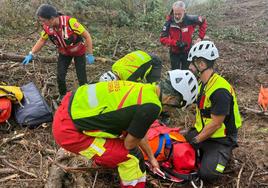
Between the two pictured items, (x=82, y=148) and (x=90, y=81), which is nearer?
(x=82, y=148)

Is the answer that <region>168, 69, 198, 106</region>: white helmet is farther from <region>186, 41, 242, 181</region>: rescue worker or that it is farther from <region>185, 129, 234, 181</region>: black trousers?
<region>185, 129, 234, 181</region>: black trousers

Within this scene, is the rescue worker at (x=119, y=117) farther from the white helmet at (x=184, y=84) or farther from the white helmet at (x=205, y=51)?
the white helmet at (x=205, y=51)

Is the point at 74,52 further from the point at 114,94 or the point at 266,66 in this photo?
the point at 266,66

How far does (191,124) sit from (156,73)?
92 centimetres

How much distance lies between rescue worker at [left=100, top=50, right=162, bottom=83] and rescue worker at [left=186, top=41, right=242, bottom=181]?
0.78 m

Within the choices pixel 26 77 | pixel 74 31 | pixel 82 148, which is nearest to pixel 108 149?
pixel 82 148

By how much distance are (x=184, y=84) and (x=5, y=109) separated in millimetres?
2933

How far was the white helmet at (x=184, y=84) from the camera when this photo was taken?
9.50 ft

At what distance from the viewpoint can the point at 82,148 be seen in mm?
3139

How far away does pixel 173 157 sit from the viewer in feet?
12.4

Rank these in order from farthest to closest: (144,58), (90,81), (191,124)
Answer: (90,81)
(191,124)
(144,58)

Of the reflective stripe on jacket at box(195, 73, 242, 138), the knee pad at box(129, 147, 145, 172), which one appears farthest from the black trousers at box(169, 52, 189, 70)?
the knee pad at box(129, 147, 145, 172)

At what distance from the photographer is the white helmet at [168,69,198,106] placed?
290 centimetres

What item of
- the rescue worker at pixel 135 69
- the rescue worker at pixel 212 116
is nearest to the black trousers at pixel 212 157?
the rescue worker at pixel 212 116
